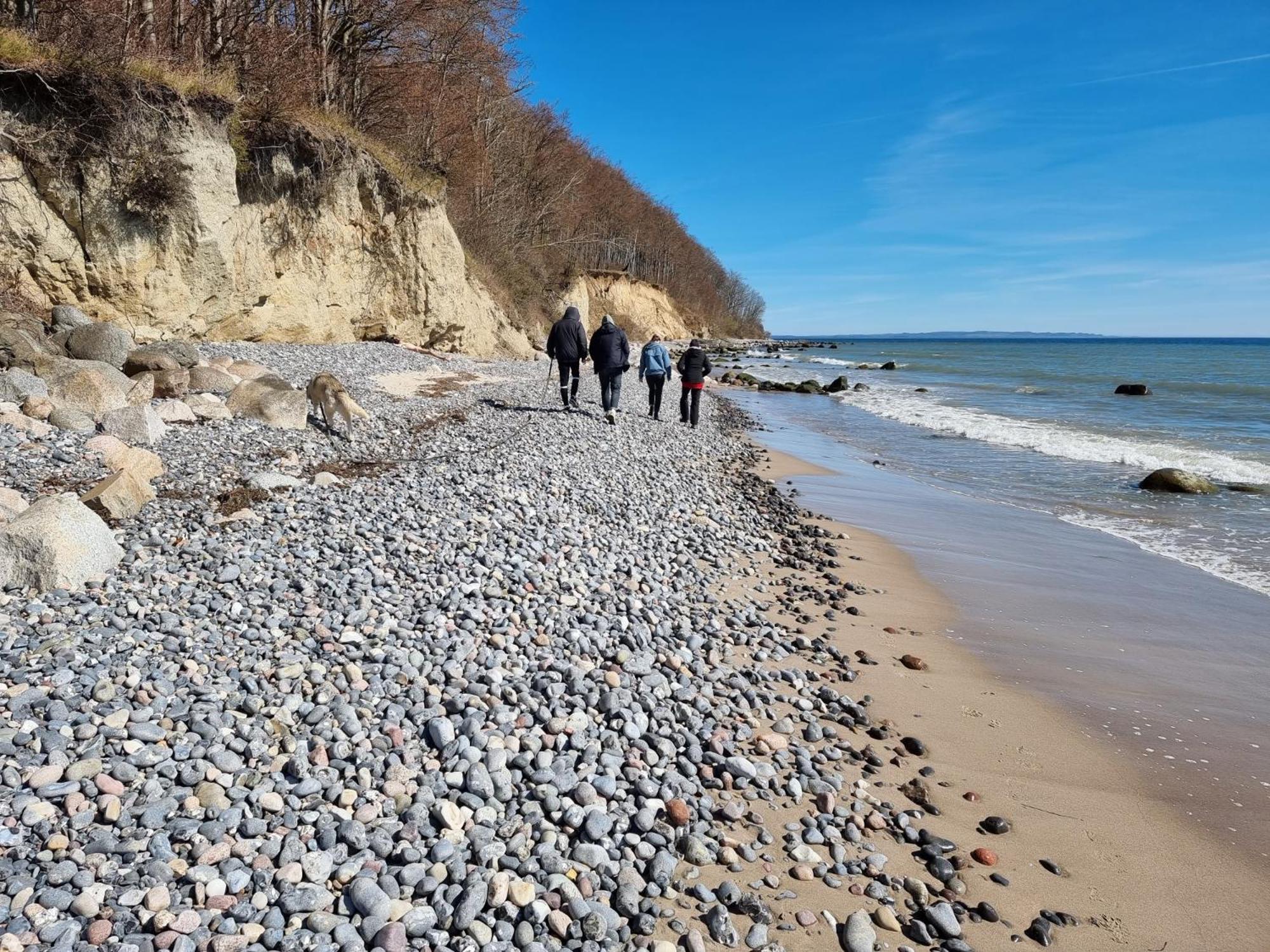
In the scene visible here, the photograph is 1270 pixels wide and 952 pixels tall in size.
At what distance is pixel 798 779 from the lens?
4.00 metres

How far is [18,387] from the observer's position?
923cm

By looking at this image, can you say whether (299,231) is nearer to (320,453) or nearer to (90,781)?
(320,453)

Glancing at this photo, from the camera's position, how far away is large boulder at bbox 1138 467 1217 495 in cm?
1284

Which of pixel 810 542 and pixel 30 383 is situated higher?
pixel 30 383

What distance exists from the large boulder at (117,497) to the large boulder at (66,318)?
8.66 metres

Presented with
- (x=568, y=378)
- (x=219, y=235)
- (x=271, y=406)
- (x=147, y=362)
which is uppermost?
(x=219, y=235)

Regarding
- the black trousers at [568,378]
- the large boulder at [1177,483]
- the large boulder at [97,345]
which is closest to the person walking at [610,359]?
the black trousers at [568,378]

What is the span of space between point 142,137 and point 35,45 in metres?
2.12

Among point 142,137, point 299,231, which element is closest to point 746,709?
point 142,137

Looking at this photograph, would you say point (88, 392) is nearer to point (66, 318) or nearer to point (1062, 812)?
point (66, 318)

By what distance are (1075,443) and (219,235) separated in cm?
2218

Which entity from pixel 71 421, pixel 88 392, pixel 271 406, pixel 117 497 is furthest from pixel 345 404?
pixel 117 497

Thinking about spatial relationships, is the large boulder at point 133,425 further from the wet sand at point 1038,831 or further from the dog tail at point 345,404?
the wet sand at point 1038,831

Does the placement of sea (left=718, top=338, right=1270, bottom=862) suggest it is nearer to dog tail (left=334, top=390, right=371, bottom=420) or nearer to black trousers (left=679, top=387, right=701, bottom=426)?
black trousers (left=679, top=387, right=701, bottom=426)
